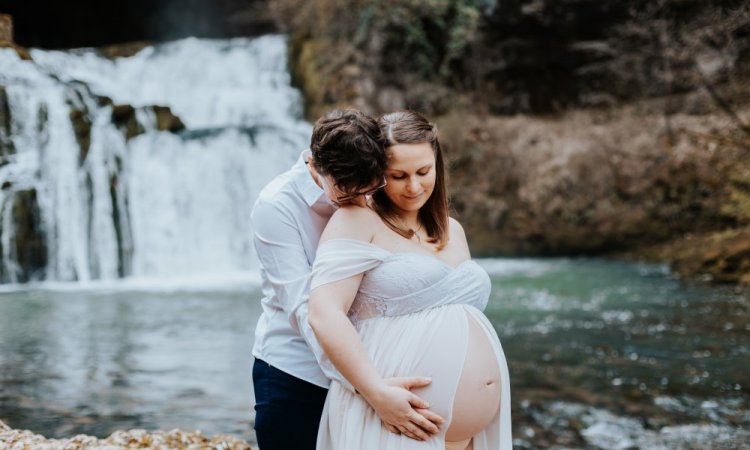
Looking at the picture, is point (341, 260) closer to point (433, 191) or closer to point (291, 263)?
point (291, 263)

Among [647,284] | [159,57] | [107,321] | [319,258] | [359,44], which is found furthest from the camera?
[159,57]

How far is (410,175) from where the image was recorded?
2223 mm

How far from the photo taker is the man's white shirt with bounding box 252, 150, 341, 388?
2199 millimetres

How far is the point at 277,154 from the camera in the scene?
47.6ft

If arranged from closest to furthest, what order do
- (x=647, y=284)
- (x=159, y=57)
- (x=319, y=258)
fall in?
(x=319, y=258), (x=647, y=284), (x=159, y=57)

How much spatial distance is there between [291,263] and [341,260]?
0.22 meters

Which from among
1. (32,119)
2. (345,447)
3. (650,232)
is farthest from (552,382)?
(650,232)

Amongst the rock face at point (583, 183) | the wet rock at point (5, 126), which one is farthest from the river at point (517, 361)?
the rock face at point (583, 183)

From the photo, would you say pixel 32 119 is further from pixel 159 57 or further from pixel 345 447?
pixel 345 447

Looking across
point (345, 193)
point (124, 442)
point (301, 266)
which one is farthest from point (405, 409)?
point (124, 442)

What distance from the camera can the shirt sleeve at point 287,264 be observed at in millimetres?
2183

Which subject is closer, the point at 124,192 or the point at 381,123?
the point at 381,123

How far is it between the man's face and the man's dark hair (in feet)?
0.05

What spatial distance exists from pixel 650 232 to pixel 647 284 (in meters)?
4.41
